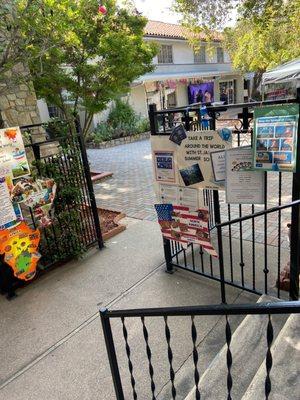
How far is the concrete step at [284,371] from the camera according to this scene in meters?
1.81

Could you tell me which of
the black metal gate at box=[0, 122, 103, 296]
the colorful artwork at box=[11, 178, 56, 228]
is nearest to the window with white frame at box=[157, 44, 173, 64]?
the black metal gate at box=[0, 122, 103, 296]


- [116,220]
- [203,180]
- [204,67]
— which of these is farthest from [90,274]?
[204,67]

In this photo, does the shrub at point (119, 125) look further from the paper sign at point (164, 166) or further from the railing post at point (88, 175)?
the paper sign at point (164, 166)

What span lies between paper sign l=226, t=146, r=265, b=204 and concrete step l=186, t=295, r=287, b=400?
1.01 m

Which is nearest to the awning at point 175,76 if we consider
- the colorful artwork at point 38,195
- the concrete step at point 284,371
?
the colorful artwork at point 38,195

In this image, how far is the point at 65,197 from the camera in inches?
166

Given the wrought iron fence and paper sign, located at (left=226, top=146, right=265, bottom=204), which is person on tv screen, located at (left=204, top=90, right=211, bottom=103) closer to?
the wrought iron fence

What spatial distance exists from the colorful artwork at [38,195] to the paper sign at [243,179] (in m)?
2.24

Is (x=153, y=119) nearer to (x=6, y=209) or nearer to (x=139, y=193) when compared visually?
(x=6, y=209)

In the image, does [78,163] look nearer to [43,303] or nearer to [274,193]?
[43,303]

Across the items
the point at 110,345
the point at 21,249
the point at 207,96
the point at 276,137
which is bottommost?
the point at 21,249

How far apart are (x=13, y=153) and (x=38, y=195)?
0.59 metres

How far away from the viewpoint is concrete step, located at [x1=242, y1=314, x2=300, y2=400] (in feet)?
5.94

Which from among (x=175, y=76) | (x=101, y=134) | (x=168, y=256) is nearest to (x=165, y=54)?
(x=175, y=76)
